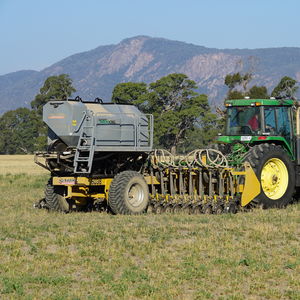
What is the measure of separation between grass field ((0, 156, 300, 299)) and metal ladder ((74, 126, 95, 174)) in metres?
1.20

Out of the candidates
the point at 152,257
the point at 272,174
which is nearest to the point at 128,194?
the point at 272,174

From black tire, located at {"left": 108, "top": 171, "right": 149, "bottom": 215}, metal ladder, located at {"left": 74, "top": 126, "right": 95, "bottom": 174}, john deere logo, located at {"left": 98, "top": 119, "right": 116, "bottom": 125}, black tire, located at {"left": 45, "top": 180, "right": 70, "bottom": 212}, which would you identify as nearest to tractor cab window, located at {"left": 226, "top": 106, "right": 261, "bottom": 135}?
black tire, located at {"left": 108, "top": 171, "right": 149, "bottom": 215}

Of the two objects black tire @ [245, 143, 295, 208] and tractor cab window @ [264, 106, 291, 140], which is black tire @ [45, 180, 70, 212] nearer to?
black tire @ [245, 143, 295, 208]

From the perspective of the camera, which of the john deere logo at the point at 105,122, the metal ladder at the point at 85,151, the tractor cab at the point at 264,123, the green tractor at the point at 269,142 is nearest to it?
the metal ladder at the point at 85,151

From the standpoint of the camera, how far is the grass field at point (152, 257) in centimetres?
811

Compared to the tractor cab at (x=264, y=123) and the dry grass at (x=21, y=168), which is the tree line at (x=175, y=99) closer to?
the dry grass at (x=21, y=168)

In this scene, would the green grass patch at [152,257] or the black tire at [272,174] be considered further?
the black tire at [272,174]

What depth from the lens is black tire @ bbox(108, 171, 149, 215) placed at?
1480cm

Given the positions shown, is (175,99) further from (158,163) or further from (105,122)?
(105,122)

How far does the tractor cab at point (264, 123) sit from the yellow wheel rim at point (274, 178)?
60cm

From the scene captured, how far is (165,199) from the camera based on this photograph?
15.8 m

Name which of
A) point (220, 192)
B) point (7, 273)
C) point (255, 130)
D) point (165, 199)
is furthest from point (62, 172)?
point (7, 273)

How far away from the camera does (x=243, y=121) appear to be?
16.5m

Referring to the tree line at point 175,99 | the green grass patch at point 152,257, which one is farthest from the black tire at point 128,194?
the tree line at point 175,99
